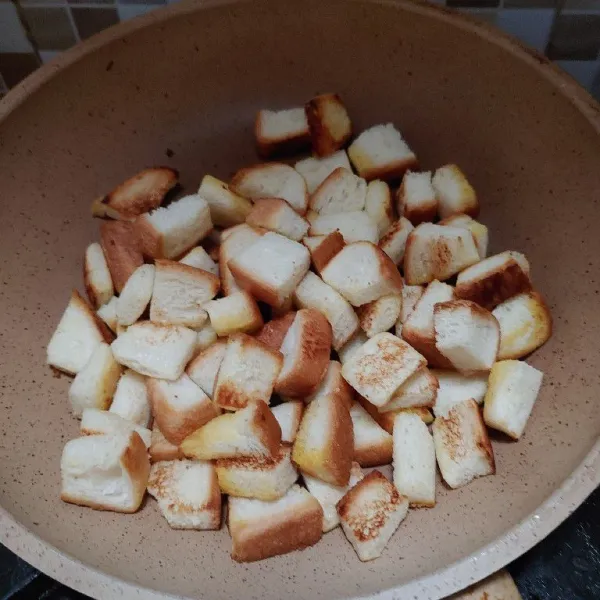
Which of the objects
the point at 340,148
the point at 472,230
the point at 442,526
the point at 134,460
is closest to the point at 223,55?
the point at 340,148

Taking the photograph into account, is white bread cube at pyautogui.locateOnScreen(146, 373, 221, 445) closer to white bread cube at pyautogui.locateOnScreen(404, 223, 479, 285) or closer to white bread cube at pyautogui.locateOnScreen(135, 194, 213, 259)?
white bread cube at pyautogui.locateOnScreen(135, 194, 213, 259)

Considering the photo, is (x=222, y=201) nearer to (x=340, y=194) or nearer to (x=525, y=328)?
(x=340, y=194)

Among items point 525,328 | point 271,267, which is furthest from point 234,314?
point 525,328

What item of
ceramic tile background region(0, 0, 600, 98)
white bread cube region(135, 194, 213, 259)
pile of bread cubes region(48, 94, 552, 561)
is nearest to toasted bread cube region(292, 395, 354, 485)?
pile of bread cubes region(48, 94, 552, 561)

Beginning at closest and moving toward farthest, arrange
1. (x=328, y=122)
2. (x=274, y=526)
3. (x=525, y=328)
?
(x=274, y=526) → (x=525, y=328) → (x=328, y=122)

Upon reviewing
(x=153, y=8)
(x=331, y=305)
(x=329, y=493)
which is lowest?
(x=329, y=493)

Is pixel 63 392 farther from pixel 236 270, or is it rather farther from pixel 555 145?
pixel 555 145
